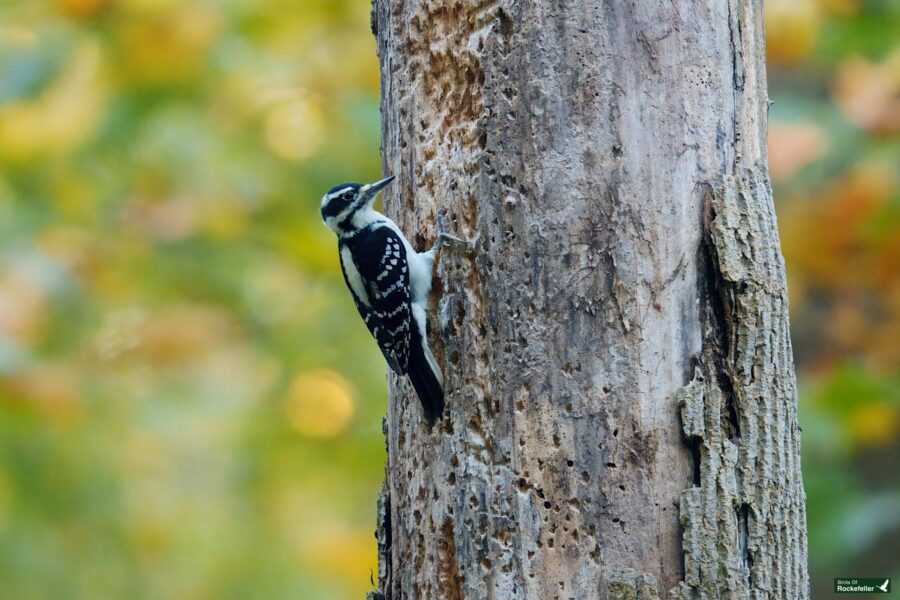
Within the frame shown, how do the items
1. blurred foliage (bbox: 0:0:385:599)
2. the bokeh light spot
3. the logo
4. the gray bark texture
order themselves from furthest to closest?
the bokeh light spot
blurred foliage (bbox: 0:0:385:599)
the logo
the gray bark texture

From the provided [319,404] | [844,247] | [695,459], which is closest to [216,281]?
[319,404]

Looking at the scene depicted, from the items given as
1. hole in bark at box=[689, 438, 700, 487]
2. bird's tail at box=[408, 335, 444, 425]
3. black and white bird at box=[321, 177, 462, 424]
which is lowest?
hole in bark at box=[689, 438, 700, 487]

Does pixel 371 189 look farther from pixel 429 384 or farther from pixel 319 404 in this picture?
pixel 319 404

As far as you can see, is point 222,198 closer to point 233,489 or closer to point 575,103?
point 233,489

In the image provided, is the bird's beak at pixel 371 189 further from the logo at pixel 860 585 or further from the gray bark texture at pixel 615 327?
the logo at pixel 860 585

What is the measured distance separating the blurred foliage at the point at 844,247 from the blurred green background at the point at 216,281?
26 mm

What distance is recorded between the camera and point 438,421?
346 centimetres

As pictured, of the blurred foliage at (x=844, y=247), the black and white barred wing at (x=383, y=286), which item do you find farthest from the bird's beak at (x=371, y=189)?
the blurred foliage at (x=844, y=247)

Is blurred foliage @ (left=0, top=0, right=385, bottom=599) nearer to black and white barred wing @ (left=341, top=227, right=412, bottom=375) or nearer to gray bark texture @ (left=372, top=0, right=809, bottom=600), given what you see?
black and white barred wing @ (left=341, top=227, right=412, bottom=375)

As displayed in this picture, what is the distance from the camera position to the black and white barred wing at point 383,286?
12.9 ft

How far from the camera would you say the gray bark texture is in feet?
10.00

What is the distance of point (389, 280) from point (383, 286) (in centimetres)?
7

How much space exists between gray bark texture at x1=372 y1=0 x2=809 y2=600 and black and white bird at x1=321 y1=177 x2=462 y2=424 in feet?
0.36

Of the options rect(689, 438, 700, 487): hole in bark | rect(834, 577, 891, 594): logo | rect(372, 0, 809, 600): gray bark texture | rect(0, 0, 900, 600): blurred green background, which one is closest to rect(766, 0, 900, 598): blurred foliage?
rect(0, 0, 900, 600): blurred green background
